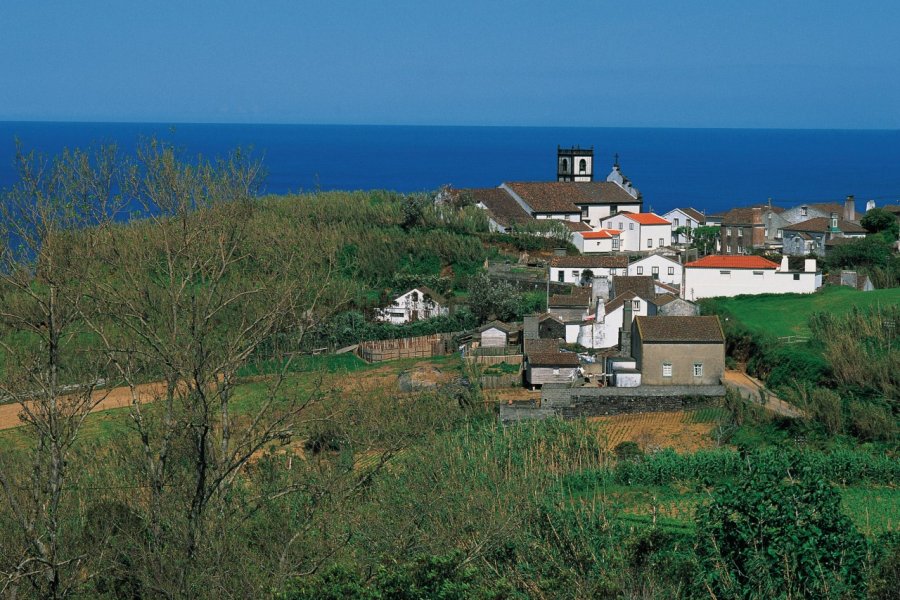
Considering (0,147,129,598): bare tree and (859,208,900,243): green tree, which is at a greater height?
(0,147,129,598): bare tree

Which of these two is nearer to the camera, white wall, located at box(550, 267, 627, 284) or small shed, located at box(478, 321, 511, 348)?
small shed, located at box(478, 321, 511, 348)

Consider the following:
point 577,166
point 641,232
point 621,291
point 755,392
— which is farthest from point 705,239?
point 755,392

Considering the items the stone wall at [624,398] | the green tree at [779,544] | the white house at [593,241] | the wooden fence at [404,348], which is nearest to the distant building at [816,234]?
the white house at [593,241]

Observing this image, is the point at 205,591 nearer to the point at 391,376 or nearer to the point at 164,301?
the point at 164,301

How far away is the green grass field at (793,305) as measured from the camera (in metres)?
33.1

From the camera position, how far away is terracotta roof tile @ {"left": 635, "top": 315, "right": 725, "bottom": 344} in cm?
2825

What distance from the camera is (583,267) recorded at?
41.0 meters

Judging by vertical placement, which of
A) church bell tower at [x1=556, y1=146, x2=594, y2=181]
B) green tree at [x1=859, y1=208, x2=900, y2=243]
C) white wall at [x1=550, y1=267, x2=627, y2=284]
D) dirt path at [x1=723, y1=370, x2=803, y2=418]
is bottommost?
dirt path at [x1=723, y1=370, x2=803, y2=418]

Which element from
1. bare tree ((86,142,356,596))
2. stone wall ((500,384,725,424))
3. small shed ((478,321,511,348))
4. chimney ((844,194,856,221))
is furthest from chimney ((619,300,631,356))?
chimney ((844,194,856,221))

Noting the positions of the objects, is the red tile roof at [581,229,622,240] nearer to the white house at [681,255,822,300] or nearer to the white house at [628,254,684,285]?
the white house at [628,254,684,285]

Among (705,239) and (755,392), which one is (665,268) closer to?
(755,392)

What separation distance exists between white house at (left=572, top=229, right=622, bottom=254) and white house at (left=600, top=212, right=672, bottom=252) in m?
1.42

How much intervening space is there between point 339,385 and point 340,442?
1032cm

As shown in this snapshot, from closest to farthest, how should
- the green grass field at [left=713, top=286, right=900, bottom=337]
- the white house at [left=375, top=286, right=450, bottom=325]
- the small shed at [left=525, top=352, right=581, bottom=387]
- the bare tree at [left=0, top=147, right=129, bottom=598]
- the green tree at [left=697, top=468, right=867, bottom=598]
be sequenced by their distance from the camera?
the green tree at [left=697, top=468, right=867, bottom=598], the bare tree at [left=0, top=147, right=129, bottom=598], the small shed at [left=525, top=352, right=581, bottom=387], the green grass field at [left=713, top=286, right=900, bottom=337], the white house at [left=375, top=286, right=450, bottom=325]
